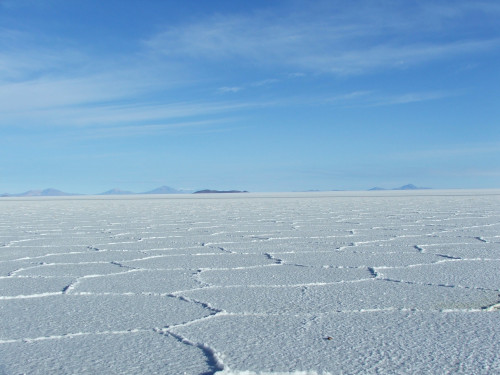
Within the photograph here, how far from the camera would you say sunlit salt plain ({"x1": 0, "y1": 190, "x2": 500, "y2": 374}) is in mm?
1410

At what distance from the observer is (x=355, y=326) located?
1715 mm

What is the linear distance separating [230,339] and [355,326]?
42 cm

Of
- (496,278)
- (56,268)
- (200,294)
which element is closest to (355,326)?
(200,294)

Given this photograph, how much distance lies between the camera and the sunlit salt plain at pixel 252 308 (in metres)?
1.41

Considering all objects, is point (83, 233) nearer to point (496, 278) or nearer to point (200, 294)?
point (200, 294)

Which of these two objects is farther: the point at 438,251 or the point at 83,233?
the point at 83,233

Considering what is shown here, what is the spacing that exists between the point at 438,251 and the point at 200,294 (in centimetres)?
185

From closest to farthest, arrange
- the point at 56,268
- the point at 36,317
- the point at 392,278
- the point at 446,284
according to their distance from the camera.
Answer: the point at 36,317 < the point at 446,284 < the point at 392,278 < the point at 56,268

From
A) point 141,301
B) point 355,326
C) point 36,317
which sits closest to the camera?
point 355,326

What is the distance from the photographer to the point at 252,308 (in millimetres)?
1964

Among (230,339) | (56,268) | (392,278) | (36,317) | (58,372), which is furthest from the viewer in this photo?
(56,268)

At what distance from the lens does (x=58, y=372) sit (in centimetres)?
133

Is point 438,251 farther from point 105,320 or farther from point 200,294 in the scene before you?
point 105,320

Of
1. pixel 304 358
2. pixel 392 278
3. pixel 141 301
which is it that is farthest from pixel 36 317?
pixel 392 278
